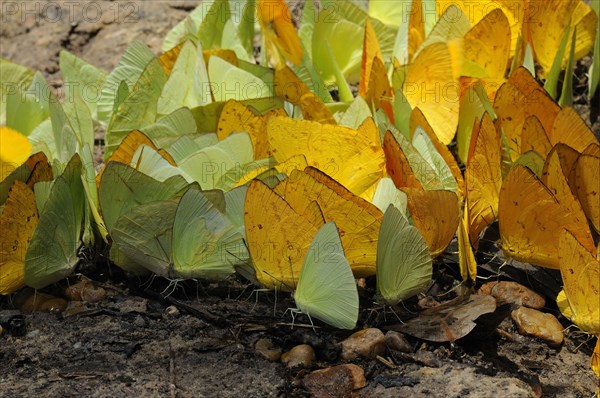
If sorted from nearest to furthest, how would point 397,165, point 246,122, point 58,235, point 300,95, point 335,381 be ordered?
point 335,381 < point 58,235 < point 397,165 < point 246,122 < point 300,95

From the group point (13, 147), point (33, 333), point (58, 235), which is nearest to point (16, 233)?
point (58, 235)

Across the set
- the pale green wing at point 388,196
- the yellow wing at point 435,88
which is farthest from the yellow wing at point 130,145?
the yellow wing at point 435,88

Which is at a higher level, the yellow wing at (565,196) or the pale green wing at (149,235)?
the yellow wing at (565,196)

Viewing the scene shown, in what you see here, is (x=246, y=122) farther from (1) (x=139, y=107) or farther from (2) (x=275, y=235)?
(2) (x=275, y=235)

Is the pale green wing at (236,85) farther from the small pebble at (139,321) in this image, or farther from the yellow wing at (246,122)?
the small pebble at (139,321)

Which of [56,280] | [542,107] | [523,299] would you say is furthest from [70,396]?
[542,107]

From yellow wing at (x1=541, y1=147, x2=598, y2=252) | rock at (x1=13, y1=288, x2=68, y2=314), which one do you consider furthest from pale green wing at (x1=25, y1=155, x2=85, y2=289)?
yellow wing at (x1=541, y1=147, x2=598, y2=252)
